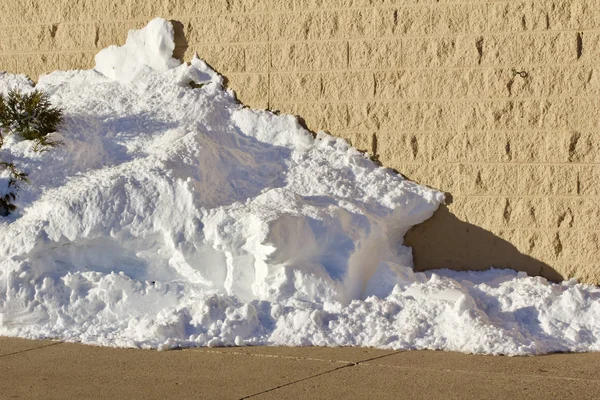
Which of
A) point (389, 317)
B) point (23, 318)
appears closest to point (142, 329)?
point (23, 318)

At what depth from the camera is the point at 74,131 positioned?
11.3 metres

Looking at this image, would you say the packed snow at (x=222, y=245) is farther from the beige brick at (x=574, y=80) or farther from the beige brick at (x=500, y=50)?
the beige brick at (x=574, y=80)

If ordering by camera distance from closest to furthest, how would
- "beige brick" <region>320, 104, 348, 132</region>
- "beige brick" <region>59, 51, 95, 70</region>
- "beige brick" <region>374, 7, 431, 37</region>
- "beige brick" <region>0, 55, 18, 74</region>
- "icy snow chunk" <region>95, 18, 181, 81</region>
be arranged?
"beige brick" <region>374, 7, 431, 37</region> < "beige brick" <region>320, 104, 348, 132</region> < "icy snow chunk" <region>95, 18, 181, 81</region> < "beige brick" <region>59, 51, 95, 70</region> < "beige brick" <region>0, 55, 18, 74</region>

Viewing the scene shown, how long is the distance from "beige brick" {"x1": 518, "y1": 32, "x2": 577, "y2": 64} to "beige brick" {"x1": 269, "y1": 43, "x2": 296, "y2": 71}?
2.40 m

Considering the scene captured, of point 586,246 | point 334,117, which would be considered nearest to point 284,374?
point 586,246

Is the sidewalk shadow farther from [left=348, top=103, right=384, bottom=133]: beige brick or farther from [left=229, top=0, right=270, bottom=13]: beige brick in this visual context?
[left=229, top=0, right=270, bottom=13]: beige brick

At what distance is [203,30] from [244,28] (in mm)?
508

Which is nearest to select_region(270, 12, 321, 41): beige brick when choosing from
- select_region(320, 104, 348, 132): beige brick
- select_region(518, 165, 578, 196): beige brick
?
select_region(320, 104, 348, 132): beige brick

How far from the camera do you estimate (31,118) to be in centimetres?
1132

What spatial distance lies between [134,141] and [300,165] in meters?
1.76

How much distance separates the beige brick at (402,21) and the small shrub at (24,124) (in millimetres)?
3454

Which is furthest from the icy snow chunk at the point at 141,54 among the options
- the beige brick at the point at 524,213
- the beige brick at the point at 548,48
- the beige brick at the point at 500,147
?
the beige brick at the point at 524,213

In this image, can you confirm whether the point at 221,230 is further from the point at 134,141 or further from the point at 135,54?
the point at 135,54

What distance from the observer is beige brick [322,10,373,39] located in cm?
1127
